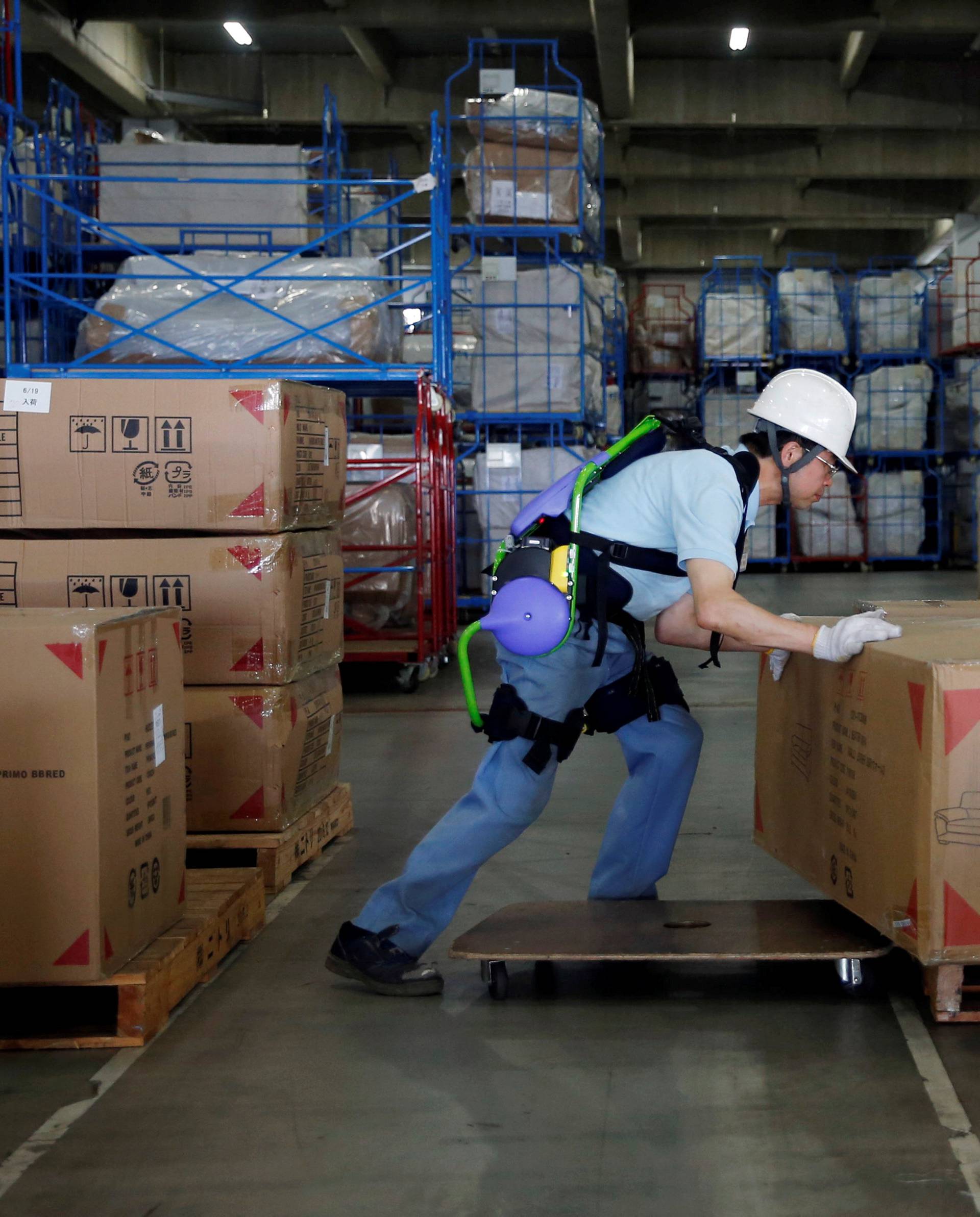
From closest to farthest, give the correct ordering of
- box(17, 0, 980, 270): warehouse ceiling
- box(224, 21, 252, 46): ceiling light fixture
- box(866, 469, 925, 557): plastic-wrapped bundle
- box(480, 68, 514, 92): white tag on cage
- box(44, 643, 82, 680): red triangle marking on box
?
box(44, 643, 82, 680): red triangle marking on box → box(480, 68, 514, 92): white tag on cage → box(17, 0, 980, 270): warehouse ceiling → box(224, 21, 252, 46): ceiling light fixture → box(866, 469, 925, 557): plastic-wrapped bundle

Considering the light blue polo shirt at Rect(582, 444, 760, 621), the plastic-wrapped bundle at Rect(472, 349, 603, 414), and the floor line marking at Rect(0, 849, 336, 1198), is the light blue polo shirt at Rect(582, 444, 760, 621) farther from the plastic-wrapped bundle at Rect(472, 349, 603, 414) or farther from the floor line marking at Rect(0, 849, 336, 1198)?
the plastic-wrapped bundle at Rect(472, 349, 603, 414)

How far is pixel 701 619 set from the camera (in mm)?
2820

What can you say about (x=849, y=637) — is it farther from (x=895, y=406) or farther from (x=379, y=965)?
(x=895, y=406)

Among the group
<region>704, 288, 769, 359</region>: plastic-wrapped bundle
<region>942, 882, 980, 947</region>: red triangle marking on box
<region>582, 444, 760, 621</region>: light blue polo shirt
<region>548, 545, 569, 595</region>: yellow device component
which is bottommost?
<region>942, 882, 980, 947</region>: red triangle marking on box

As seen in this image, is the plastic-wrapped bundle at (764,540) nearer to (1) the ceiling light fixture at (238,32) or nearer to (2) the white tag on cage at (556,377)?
(1) the ceiling light fixture at (238,32)

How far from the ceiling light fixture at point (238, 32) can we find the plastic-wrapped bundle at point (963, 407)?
6.54 m

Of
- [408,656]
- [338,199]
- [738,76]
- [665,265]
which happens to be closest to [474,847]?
[408,656]

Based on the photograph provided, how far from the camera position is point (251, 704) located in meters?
4.00

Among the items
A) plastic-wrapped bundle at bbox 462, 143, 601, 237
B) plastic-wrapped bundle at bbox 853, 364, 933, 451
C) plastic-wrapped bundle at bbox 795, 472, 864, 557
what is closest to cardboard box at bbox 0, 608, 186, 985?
plastic-wrapped bundle at bbox 462, 143, 601, 237

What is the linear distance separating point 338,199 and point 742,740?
5.88 m

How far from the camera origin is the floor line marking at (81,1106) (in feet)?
7.67

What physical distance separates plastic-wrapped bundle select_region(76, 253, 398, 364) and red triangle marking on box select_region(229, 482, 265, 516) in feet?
12.9

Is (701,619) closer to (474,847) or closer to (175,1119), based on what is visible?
(474,847)

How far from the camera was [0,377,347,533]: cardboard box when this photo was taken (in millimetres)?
3885
